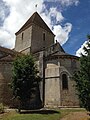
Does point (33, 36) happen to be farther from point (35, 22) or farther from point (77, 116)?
point (77, 116)

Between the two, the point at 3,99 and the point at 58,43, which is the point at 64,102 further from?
the point at 58,43

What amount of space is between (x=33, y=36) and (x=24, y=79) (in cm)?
1648

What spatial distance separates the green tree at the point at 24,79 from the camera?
23.7 meters

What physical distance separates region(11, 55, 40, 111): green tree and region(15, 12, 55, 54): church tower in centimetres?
1276

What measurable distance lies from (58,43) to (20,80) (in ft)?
45.0

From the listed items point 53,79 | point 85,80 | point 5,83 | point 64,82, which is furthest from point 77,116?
point 5,83

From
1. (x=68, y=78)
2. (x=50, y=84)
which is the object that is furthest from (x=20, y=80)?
(x=68, y=78)

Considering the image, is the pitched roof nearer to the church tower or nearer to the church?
the church tower

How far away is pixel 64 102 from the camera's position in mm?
26719

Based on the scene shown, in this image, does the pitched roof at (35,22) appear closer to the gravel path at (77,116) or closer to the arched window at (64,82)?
→ the arched window at (64,82)

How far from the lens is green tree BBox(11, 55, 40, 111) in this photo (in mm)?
23672

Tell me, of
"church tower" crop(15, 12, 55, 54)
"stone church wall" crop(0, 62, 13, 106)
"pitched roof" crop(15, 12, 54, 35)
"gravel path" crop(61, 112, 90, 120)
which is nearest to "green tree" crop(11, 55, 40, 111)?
"stone church wall" crop(0, 62, 13, 106)

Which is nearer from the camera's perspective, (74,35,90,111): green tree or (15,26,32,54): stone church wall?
(74,35,90,111): green tree

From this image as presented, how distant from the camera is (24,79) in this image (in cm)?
2405
